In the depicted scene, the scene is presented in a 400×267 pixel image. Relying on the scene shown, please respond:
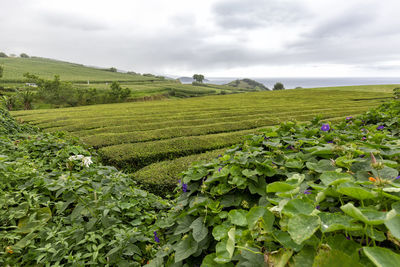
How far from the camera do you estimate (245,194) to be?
1.43 metres

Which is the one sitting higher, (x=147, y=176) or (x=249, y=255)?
(x=249, y=255)

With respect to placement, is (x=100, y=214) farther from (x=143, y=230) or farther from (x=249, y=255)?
(x=249, y=255)

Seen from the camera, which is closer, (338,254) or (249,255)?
(338,254)

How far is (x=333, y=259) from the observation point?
21.5 inches

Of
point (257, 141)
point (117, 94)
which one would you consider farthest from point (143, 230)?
point (117, 94)

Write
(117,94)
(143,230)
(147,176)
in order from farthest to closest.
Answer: (117,94) → (147,176) → (143,230)

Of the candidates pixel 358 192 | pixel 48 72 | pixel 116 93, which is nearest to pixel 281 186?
pixel 358 192

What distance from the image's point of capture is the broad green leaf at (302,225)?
0.61 m

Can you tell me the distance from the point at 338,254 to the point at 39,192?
2.76m

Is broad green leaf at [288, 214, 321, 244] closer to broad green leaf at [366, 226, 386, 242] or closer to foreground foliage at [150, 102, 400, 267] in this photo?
foreground foliage at [150, 102, 400, 267]

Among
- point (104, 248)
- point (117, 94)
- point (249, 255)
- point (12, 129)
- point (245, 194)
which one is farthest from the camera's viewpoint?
point (117, 94)

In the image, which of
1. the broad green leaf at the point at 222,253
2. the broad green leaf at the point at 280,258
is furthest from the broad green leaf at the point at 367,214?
the broad green leaf at the point at 222,253

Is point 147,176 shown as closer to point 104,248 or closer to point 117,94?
point 104,248

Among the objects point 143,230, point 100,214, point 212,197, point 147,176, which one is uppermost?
point 212,197
